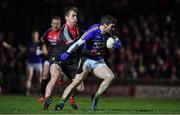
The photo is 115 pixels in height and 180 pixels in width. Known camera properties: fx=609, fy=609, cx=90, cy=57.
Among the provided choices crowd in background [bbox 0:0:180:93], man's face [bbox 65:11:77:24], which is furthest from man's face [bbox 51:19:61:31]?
crowd in background [bbox 0:0:180:93]

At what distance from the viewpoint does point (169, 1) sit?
31.3 metres

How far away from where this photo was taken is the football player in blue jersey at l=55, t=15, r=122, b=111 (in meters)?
14.4

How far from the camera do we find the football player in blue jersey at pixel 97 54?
567 inches

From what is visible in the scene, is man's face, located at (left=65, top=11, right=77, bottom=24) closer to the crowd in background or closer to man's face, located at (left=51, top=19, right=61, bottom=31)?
man's face, located at (left=51, top=19, right=61, bottom=31)

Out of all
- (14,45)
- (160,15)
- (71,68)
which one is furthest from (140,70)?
(71,68)

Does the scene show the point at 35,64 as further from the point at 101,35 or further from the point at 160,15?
the point at 101,35

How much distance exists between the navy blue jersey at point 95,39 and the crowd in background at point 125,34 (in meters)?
12.5

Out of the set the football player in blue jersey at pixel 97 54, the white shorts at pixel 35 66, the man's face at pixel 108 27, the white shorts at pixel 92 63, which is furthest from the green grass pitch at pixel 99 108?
the white shorts at pixel 35 66

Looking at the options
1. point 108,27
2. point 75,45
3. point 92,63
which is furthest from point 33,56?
point 75,45

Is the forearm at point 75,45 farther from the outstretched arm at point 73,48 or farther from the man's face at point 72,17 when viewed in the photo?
the man's face at point 72,17

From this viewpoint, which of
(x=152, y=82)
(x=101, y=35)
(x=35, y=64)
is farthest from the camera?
(x=152, y=82)

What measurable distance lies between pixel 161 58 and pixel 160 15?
351 centimetres

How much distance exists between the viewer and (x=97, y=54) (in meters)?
14.6

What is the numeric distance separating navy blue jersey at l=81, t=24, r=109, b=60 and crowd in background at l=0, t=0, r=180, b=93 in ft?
41.1
